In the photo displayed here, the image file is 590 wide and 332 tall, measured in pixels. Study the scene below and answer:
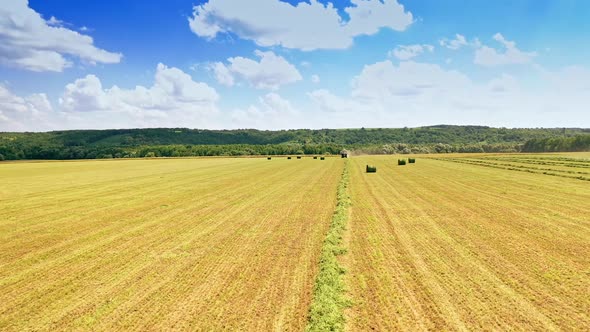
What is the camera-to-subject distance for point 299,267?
11414 millimetres

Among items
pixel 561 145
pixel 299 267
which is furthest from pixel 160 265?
pixel 561 145

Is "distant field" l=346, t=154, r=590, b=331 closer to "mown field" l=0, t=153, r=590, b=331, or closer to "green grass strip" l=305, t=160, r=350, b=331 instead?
"mown field" l=0, t=153, r=590, b=331

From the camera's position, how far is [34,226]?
18156mm

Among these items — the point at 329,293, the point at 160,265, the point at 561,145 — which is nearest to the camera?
the point at 329,293

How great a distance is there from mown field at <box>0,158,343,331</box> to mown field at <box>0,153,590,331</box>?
2.1 inches

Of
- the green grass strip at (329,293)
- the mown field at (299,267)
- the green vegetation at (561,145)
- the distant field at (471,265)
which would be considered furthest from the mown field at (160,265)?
the green vegetation at (561,145)

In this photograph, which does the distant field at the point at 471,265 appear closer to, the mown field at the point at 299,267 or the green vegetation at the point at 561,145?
the mown field at the point at 299,267

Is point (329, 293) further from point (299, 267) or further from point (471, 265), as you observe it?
point (471, 265)

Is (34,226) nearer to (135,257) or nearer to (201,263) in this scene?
(135,257)

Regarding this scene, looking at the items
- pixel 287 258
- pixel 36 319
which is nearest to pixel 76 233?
pixel 36 319

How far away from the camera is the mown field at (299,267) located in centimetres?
812

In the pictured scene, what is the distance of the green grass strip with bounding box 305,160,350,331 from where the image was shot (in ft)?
25.3

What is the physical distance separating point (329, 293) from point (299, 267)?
92.4 inches

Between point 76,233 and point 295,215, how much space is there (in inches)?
410
